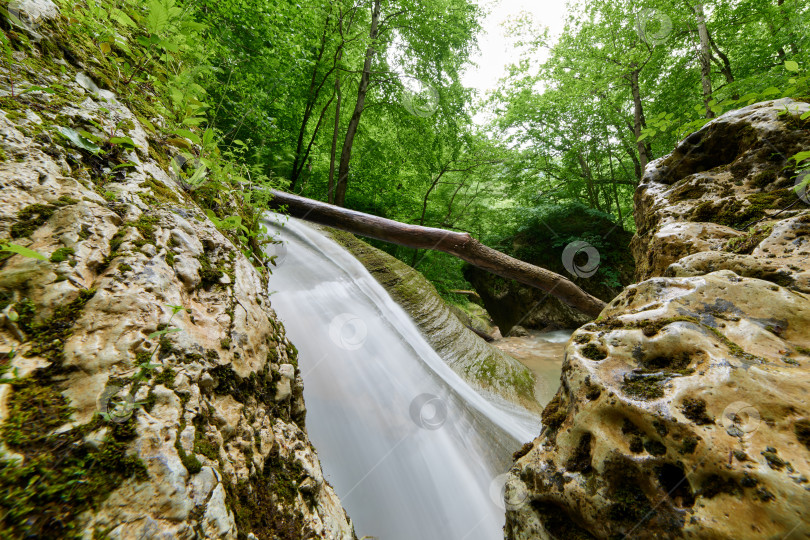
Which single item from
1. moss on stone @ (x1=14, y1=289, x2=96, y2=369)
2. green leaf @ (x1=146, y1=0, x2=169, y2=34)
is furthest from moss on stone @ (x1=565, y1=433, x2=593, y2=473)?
green leaf @ (x1=146, y1=0, x2=169, y2=34)

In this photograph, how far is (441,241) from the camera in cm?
435

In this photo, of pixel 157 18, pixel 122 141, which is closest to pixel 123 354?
pixel 122 141

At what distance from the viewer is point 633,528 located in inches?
40.8

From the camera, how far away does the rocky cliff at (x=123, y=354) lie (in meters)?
0.70

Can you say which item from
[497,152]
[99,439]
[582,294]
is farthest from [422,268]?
[99,439]

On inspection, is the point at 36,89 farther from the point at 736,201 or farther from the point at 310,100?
the point at 310,100

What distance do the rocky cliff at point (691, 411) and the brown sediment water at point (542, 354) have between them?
13.0ft

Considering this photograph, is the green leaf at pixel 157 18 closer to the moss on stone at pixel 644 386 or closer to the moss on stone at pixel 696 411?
the moss on stone at pixel 644 386

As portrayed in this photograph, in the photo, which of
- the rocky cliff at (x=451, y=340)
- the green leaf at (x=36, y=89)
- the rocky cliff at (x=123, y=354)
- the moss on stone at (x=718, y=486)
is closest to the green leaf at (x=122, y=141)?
the rocky cliff at (x=123, y=354)

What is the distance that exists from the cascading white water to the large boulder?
720 cm

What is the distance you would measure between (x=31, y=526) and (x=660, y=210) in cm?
381

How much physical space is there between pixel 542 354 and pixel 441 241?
539 centimetres

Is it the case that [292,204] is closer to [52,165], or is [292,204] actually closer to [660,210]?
[52,165]

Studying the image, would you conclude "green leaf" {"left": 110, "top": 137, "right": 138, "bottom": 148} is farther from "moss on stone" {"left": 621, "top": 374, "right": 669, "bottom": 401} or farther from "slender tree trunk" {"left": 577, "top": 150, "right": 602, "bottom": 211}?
"slender tree trunk" {"left": 577, "top": 150, "right": 602, "bottom": 211}
